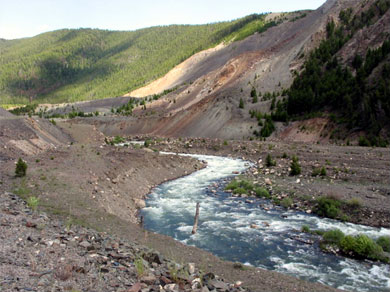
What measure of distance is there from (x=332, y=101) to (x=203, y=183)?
101ft

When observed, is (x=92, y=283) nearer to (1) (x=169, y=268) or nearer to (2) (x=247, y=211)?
(1) (x=169, y=268)

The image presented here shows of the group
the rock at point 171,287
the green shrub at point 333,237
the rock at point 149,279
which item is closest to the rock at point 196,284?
the rock at point 171,287

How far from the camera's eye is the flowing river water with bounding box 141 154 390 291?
35.8 ft

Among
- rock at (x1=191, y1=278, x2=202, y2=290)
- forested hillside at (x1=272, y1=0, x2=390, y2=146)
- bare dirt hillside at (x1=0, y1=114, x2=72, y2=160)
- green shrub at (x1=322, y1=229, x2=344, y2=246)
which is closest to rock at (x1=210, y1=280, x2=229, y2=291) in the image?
rock at (x1=191, y1=278, x2=202, y2=290)

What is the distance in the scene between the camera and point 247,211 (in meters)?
18.1

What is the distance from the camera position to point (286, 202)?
18516 millimetres

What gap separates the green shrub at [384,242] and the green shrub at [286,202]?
5.63 meters

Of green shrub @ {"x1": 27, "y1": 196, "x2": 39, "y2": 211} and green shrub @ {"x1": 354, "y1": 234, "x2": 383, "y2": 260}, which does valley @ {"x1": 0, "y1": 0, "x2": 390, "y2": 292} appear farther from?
green shrub @ {"x1": 27, "y1": 196, "x2": 39, "y2": 211}

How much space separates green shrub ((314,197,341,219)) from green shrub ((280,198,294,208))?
4.77 ft

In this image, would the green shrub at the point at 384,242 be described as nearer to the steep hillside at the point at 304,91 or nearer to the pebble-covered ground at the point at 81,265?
A: the pebble-covered ground at the point at 81,265

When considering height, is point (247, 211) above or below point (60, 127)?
below

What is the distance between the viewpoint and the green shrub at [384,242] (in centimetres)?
1266

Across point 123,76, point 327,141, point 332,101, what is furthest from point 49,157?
point 123,76

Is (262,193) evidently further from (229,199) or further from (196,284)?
(196,284)
